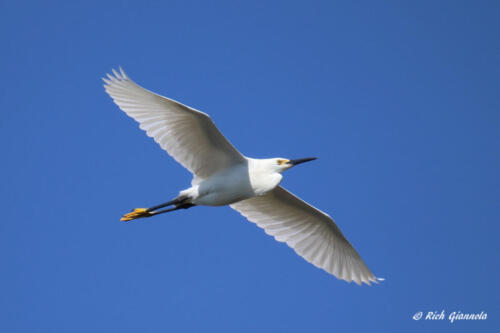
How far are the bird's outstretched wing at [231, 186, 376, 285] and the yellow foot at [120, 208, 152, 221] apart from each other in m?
1.92

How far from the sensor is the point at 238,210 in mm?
13016

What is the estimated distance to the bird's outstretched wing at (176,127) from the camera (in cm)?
1092

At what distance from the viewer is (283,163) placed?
11.6 metres

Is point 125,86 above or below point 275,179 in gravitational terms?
above

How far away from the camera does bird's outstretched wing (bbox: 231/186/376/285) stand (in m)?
13.0

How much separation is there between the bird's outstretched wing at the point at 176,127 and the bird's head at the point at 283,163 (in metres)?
0.60

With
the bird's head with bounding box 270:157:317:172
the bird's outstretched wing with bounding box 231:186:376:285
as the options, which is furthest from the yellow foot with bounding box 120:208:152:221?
the bird's head with bounding box 270:157:317:172

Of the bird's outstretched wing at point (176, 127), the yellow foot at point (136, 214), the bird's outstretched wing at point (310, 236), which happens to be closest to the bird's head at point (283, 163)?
the bird's outstretched wing at point (176, 127)

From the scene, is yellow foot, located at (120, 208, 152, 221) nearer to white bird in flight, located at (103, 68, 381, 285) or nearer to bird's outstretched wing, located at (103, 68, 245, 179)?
white bird in flight, located at (103, 68, 381, 285)

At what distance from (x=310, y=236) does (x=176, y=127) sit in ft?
12.8

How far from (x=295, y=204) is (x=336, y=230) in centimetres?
101

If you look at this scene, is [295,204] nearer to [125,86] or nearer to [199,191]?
[199,191]

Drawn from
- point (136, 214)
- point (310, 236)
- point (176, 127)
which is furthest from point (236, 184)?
point (310, 236)

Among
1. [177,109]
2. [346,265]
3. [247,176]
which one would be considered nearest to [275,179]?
[247,176]
